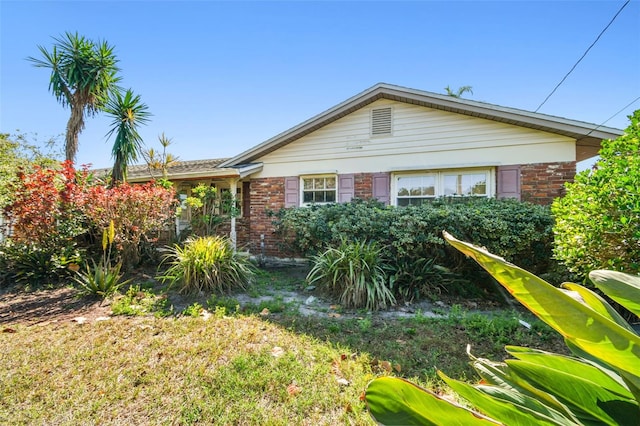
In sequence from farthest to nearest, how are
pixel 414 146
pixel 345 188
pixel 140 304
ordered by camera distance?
1. pixel 345 188
2. pixel 414 146
3. pixel 140 304

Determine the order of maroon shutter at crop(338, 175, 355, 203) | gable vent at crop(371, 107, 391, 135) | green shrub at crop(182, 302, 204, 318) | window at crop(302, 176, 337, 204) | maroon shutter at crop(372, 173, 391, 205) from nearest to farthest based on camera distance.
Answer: green shrub at crop(182, 302, 204, 318), maroon shutter at crop(372, 173, 391, 205), gable vent at crop(371, 107, 391, 135), maroon shutter at crop(338, 175, 355, 203), window at crop(302, 176, 337, 204)

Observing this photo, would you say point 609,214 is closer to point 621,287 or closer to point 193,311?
point 621,287

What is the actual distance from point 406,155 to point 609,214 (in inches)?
220

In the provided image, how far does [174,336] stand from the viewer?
131 inches

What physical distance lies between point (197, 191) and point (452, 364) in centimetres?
870

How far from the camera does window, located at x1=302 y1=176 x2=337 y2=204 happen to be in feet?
29.7

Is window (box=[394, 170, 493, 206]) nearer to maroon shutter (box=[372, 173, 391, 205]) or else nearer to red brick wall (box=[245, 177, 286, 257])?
maroon shutter (box=[372, 173, 391, 205])

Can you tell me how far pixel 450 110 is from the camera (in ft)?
25.6

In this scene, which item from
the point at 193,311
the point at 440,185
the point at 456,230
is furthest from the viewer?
the point at 440,185

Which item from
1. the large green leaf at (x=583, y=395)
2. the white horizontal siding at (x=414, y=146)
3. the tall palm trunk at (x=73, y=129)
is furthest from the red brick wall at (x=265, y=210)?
the large green leaf at (x=583, y=395)

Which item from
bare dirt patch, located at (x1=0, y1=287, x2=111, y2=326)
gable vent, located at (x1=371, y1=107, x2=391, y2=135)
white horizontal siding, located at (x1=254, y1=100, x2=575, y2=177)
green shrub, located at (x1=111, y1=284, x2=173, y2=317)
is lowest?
bare dirt patch, located at (x1=0, y1=287, x2=111, y2=326)

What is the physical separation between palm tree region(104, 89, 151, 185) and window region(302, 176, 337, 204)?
6061mm

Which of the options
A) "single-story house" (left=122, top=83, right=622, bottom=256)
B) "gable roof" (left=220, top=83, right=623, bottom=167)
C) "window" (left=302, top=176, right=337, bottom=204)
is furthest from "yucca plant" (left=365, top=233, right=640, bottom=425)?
"window" (left=302, top=176, right=337, bottom=204)

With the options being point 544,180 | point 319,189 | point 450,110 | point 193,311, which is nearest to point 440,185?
point 450,110
